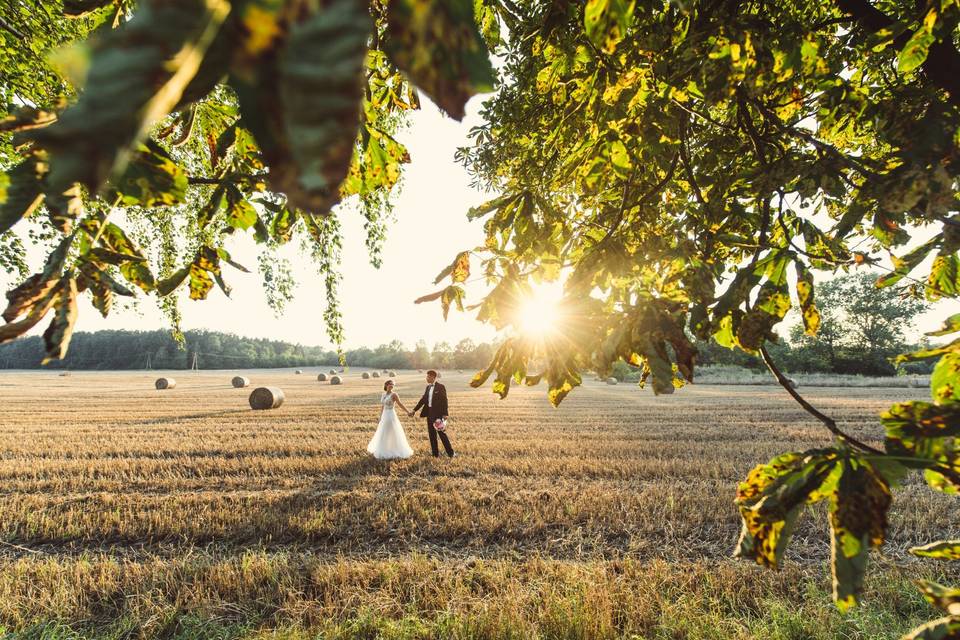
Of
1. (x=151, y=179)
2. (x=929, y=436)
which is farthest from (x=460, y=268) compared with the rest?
(x=929, y=436)

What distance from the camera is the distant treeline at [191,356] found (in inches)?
2928

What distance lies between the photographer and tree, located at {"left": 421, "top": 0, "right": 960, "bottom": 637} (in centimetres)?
103

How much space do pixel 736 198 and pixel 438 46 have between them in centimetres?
262

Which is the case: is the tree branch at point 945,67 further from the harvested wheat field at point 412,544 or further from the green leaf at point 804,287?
the harvested wheat field at point 412,544

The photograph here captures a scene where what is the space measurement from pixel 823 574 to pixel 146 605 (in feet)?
22.1

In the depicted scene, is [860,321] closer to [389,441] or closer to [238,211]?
[389,441]

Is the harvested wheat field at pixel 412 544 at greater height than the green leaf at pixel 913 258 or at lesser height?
lesser

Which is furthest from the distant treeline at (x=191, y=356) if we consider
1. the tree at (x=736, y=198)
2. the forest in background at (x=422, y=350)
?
the tree at (x=736, y=198)

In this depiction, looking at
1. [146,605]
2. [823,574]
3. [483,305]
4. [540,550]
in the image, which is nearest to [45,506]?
[146,605]

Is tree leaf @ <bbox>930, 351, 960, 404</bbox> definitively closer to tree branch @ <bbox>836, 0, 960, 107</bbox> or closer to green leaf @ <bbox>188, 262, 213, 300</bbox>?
tree branch @ <bbox>836, 0, 960, 107</bbox>

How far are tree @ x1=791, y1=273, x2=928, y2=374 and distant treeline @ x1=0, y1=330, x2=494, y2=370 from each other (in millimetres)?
48027

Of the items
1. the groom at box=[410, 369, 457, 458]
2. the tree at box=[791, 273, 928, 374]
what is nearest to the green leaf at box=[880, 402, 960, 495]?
the groom at box=[410, 369, 457, 458]

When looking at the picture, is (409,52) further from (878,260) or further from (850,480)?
(878,260)

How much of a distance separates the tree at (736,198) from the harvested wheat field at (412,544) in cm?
303
